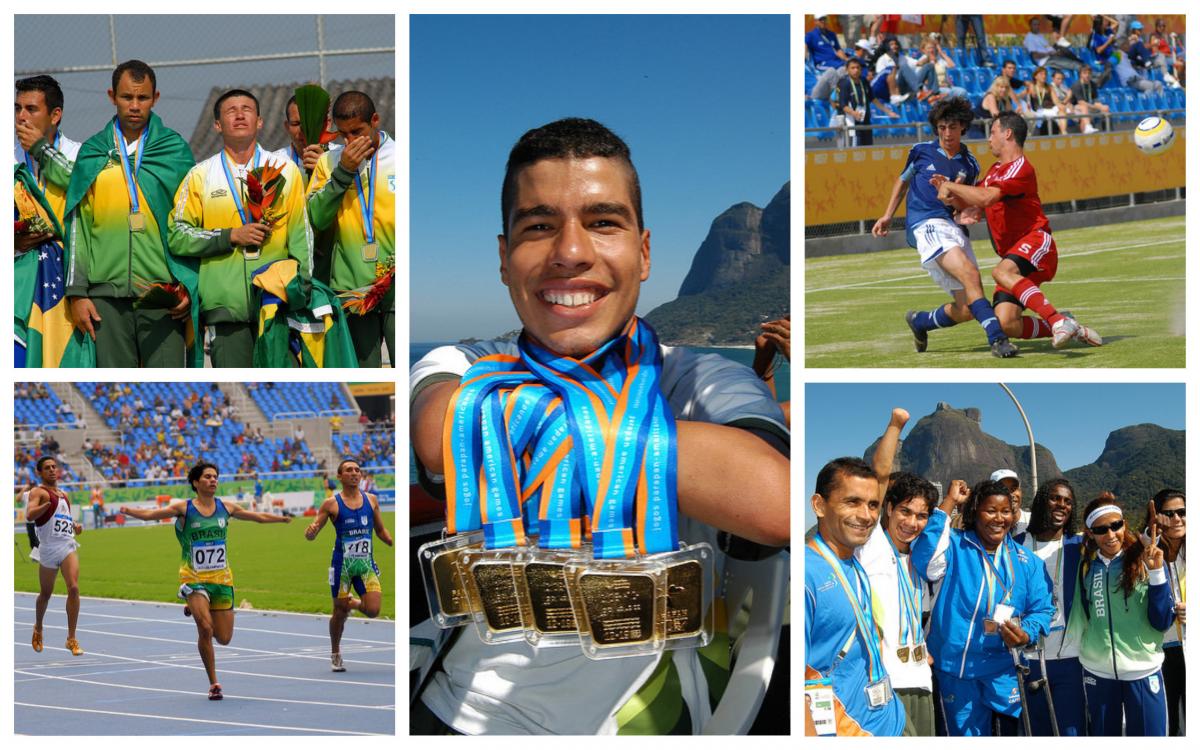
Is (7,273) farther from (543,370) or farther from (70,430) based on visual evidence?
(543,370)

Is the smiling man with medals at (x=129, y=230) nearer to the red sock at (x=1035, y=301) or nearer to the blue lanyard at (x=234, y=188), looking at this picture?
the blue lanyard at (x=234, y=188)

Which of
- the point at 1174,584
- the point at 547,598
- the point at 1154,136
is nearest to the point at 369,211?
the point at 547,598

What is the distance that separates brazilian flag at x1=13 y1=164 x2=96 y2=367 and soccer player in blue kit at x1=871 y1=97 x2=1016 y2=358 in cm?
286

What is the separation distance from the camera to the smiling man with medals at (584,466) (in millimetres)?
4398

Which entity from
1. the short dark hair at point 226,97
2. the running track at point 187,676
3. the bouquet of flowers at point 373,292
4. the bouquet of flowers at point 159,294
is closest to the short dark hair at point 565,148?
the bouquet of flowers at point 373,292

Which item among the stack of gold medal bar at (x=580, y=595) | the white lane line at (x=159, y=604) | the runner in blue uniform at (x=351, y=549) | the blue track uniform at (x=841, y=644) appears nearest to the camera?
the stack of gold medal bar at (x=580, y=595)

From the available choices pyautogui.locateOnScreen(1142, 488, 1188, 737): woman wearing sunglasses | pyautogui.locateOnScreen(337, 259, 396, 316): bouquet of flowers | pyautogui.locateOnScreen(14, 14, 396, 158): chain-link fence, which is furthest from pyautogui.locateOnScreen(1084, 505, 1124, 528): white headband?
pyautogui.locateOnScreen(14, 14, 396, 158): chain-link fence

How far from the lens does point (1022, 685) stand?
4.86 meters

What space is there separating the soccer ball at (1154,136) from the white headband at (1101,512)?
1.27 metres

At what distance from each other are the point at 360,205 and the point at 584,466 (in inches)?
49.4

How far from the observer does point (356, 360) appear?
4.84 meters

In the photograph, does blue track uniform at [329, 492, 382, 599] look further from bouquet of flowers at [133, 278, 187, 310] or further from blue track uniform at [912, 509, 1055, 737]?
blue track uniform at [912, 509, 1055, 737]

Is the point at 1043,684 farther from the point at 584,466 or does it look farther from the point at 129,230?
the point at 129,230

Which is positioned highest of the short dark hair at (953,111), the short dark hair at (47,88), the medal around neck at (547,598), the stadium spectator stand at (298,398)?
the short dark hair at (47,88)
